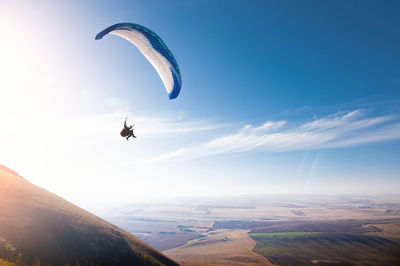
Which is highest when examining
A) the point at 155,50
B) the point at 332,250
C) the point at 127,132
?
the point at 155,50

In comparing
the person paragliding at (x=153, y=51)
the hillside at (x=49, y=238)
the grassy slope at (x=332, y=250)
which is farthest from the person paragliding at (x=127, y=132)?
the grassy slope at (x=332, y=250)

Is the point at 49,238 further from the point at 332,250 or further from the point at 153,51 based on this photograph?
the point at 332,250

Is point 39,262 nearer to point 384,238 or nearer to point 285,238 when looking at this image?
point 285,238

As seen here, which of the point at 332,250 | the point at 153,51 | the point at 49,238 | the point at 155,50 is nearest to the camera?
the point at 155,50

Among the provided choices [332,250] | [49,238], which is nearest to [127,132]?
[49,238]

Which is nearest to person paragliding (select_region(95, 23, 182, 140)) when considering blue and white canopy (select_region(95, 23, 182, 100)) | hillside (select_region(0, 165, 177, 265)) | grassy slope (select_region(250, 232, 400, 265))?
blue and white canopy (select_region(95, 23, 182, 100))
